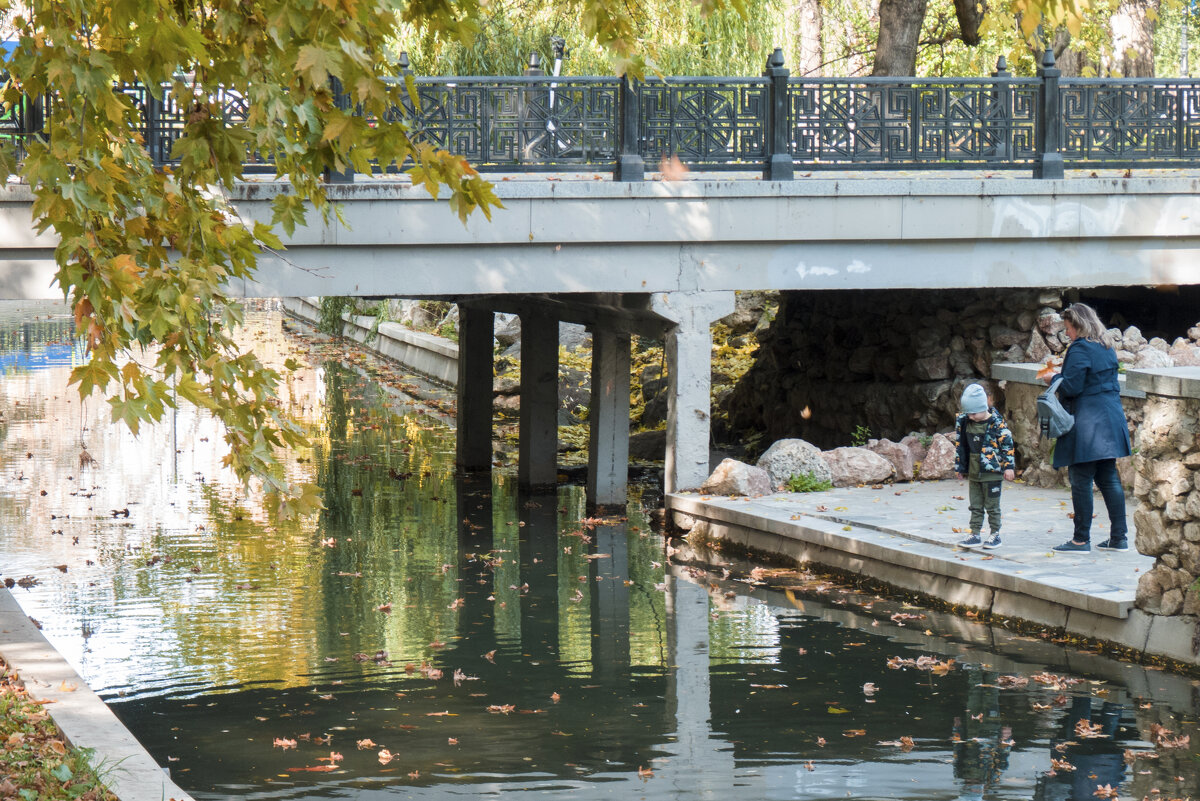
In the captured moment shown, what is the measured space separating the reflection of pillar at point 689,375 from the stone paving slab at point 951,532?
0.35 m

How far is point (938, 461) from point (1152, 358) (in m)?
2.20

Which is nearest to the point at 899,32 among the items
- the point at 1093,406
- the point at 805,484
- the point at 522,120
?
the point at 522,120

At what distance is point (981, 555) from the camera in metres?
10.3

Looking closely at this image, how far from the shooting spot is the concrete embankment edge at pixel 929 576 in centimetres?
865

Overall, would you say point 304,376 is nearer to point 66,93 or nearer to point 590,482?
point 590,482

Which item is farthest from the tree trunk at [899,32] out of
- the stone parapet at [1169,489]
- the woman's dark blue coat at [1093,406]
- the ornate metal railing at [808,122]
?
the stone parapet at [1169,489]

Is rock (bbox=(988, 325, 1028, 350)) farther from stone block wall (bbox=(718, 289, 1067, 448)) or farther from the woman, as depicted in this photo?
the woman

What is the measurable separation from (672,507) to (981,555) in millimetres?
3899

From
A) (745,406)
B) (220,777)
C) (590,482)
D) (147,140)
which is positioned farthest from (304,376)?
(220,777)

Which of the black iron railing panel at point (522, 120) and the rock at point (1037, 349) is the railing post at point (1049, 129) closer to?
the rock at point (1037, 349)

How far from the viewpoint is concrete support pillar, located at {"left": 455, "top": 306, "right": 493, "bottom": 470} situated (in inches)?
680

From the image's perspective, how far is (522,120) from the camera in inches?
511

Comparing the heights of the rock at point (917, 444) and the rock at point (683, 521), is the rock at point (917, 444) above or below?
above

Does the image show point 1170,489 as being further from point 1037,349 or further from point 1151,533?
point 1037,349
